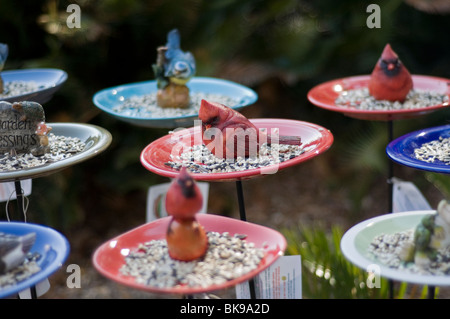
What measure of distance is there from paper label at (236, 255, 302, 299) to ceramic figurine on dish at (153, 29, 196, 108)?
2.01ft

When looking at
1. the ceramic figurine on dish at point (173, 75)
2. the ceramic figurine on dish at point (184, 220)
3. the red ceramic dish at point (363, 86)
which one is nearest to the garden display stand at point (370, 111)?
the red ceramic dish at point (363, 86)

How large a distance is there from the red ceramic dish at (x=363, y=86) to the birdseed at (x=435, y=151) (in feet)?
0.42

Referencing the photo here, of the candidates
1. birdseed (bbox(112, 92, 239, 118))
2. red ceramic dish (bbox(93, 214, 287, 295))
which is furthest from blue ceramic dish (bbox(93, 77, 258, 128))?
red ceramic dish (bbox(93, 214, 287, 295))

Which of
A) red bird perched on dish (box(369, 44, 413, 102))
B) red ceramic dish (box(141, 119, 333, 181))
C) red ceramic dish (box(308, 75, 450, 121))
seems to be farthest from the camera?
red bird perched on dish (box(369, 44, 413, 102))

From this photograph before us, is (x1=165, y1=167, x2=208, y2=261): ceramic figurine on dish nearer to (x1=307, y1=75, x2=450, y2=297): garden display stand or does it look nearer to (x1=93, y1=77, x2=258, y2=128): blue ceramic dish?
(x1=93, y1=77, x2=258, y2=128): blue ceramic dish

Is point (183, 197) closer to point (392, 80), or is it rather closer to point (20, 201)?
point (20, 201)

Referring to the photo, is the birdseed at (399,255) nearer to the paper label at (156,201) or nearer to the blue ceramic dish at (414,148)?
the blue ceramic dish at (414,148)

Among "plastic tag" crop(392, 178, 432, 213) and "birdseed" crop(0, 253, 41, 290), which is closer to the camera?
"birdseed" crop(0, 253, 41, 290)

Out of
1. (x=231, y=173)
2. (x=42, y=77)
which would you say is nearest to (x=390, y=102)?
(x=231, y=173)

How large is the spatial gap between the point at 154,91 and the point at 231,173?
0.87 metres

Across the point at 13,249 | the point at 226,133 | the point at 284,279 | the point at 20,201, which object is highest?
the point at 226,133

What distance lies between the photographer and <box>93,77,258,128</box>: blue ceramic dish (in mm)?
1525

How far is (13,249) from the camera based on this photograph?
967mm

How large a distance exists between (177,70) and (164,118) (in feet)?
0.78
